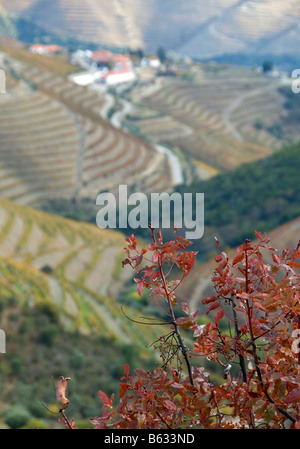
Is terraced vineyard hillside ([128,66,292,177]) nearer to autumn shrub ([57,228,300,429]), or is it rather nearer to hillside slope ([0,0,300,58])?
hillside slope ([0,0,300,58])

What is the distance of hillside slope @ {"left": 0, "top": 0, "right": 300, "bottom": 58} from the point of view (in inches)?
4304

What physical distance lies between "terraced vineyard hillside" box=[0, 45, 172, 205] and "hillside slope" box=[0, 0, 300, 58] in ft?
205

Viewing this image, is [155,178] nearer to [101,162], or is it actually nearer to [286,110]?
[101,162]

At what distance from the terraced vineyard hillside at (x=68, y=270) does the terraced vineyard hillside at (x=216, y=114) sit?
20.9 m

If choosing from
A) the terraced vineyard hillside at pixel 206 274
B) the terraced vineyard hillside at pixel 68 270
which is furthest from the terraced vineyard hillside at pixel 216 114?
the terraced vineyard hillside at pixel 206 274

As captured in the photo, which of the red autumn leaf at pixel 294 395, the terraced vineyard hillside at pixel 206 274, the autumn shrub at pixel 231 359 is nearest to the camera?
the red autumn leaf at pixel 294 395

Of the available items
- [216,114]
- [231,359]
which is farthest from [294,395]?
[216,114]

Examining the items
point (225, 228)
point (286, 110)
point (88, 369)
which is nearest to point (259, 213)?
point (225, 228)

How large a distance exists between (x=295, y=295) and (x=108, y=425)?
0.70m

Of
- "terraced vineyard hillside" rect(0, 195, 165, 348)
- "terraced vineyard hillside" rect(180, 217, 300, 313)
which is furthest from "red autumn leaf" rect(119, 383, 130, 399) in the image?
"terraced vineyard hillside" rect(180, 217, 300, 313)

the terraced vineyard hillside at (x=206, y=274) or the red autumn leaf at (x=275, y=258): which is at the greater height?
the terraced vineyard hillside at (x=206, y=274)

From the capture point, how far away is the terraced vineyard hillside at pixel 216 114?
55938 millimetres

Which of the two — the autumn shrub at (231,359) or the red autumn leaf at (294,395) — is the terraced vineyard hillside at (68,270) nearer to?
the autumn shrub at (231,359)

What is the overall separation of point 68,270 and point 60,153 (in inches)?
642
